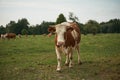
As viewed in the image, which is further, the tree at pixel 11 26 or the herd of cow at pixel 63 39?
the tree at pixel 11 26

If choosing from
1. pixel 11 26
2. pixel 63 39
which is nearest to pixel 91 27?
pixel 11 26

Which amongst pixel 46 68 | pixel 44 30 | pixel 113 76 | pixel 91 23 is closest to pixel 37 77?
pixel 46 68

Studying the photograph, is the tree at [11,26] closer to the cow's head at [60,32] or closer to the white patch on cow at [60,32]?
the cow's head at [60,32]

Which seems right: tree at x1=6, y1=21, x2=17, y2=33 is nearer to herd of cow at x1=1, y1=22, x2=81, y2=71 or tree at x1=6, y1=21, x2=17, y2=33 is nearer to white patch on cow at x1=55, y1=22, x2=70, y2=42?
herd of cow at x1=1, y1=22, x2=81, y2=71

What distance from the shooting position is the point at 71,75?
322 inches

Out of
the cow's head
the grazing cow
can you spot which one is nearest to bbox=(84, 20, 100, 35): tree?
the grazing cow

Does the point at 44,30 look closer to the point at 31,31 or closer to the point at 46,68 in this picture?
the point at 31,31

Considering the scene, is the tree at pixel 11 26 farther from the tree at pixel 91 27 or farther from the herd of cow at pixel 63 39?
the herd of cow at pixel 63 39

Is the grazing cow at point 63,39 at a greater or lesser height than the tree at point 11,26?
lesser

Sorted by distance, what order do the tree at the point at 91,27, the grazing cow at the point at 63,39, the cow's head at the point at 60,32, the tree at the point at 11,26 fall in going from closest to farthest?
the cow's head at the point at 60,32 < the grazing cow at the point at 63,39 < the tree at the point at 11,26 < the tree at the point at 91,27

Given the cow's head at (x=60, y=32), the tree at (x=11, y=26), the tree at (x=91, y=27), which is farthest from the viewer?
the tree at (x=91, y=27)

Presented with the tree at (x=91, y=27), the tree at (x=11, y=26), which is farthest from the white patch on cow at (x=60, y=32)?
the tree at (x=91, y=27)

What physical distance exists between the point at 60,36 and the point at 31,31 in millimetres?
63754

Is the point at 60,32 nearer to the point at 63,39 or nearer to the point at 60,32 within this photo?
the point at 60,32
